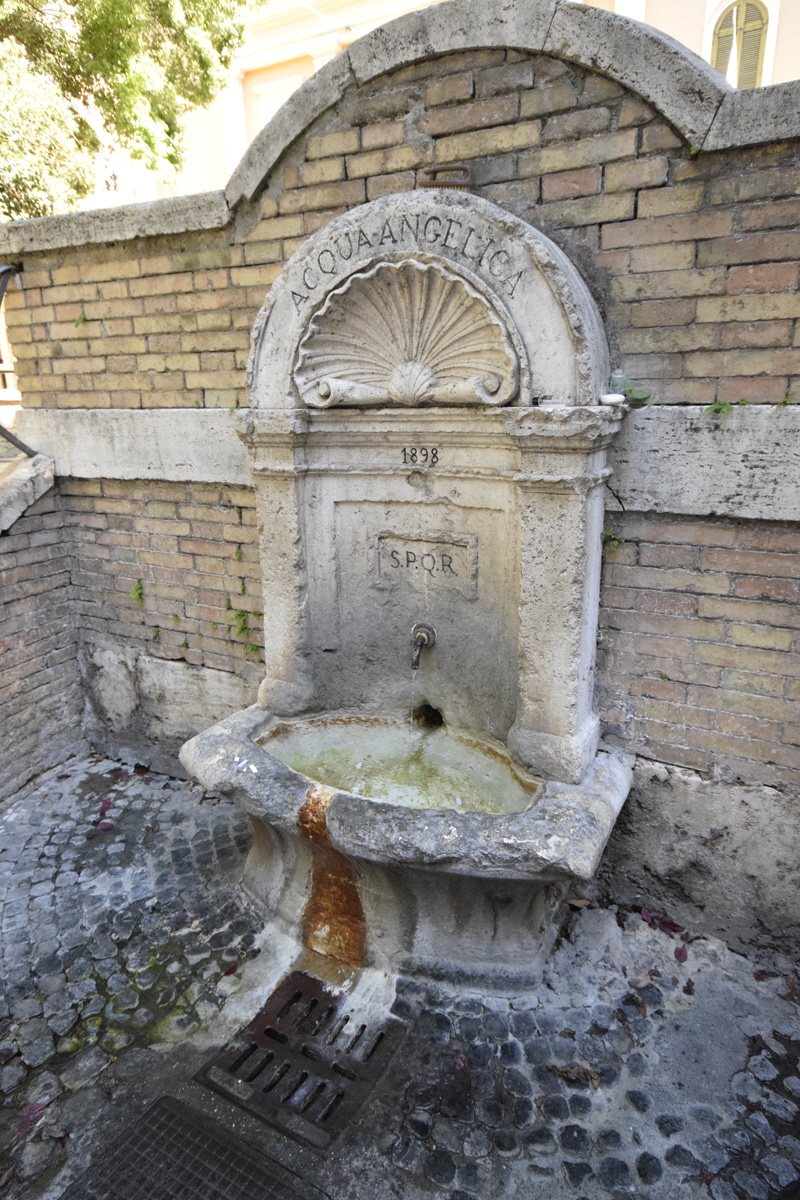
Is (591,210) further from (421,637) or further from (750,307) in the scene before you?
(421,637)

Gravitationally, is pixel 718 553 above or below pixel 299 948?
above

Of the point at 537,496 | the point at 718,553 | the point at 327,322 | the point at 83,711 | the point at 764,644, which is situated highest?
the point at 327,322

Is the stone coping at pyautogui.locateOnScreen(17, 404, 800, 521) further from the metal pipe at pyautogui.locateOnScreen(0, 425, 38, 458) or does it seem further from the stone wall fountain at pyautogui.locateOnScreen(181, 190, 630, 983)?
the metal pipe at pyautogui.locateOnScreen(0, 425, 38, 458)

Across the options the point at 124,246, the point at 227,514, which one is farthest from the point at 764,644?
the point at 124,246

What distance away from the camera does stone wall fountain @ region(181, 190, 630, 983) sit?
2.48 m

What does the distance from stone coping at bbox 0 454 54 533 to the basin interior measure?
2073 millimetres

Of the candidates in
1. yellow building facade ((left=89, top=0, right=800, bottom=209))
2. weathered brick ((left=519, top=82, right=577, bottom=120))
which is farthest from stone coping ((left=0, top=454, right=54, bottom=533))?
yellow building facade ((left=89, top=0, right=800, bottom=209))

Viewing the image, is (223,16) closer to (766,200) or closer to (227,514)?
(227,514)

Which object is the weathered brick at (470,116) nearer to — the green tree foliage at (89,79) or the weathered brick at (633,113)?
the weathered brick at (633,113)

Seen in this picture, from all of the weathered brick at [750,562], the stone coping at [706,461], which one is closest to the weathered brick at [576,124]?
the stone coping at [706,461]

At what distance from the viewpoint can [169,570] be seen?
4.03m

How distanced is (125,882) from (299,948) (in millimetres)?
1022

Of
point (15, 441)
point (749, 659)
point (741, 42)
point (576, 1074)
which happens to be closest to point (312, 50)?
point (741, 42)

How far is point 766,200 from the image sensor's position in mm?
2305
